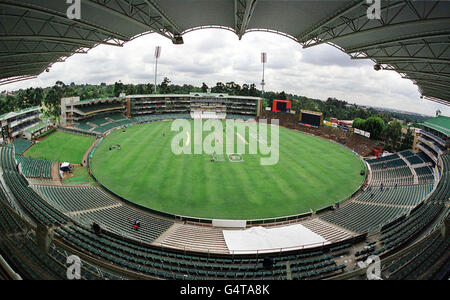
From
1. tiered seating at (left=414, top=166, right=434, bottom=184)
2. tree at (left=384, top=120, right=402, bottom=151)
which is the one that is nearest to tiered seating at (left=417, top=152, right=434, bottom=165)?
tiered seating at (left=414, top=166, right=434, bottom=184)

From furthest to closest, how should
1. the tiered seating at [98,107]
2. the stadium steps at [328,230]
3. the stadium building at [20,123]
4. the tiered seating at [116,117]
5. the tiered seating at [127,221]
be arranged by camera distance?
the tiered seating at [116,117] < the tiered seating at [98,107] < the stadium building at [20,123] < the stadium steps at [328,230] < the tiered seating at [127,221]

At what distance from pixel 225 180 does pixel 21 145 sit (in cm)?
3707

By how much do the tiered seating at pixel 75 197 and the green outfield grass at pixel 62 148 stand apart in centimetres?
1403

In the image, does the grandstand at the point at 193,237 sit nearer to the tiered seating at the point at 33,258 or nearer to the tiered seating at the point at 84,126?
the tiered seating at the point at 33,258

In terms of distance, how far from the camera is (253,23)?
2225 centimetres

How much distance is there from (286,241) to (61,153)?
41.5 m

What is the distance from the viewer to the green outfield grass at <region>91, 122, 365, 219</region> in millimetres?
26516

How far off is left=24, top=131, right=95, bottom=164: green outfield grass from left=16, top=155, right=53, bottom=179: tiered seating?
4.17 metres

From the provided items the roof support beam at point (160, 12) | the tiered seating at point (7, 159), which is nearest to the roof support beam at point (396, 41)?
the roof support beam at point (160, 12)

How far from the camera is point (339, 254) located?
17.6 meters

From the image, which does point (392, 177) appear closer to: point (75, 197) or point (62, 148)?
point (75, 197)

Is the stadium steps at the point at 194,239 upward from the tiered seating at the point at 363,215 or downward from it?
downward

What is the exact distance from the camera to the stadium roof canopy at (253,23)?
1426cm

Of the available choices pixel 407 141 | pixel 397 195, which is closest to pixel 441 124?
pixel 407 141
